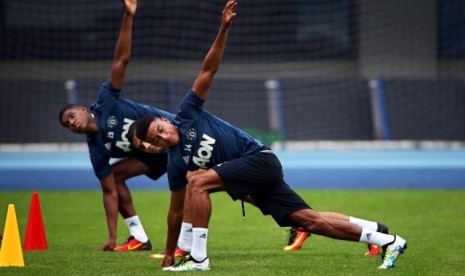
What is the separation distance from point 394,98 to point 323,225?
574 inches

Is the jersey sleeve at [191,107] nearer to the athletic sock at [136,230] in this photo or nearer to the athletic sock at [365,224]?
the athletic sock at [365,224]

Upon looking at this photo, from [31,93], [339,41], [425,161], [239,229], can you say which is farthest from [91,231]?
[339,41]

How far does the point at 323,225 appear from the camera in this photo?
8.17m

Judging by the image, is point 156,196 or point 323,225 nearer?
point 323,225

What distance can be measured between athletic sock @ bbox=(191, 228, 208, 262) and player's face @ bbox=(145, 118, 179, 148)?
73 centimetres

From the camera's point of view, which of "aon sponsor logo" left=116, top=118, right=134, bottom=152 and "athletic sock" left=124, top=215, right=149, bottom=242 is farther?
"athletic sock" left=124, top=215, right=149, bottom=242

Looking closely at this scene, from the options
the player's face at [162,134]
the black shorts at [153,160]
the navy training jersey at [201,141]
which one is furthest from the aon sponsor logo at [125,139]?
the player's face at [162,134]

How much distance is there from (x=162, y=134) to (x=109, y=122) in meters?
2.06

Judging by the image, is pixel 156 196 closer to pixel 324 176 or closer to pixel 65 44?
pixel 324 176

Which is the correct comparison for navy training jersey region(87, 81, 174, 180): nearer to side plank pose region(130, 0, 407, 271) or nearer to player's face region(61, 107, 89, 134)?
player's face region(61, 107, 89, 134)

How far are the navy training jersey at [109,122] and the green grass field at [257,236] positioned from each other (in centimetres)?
91

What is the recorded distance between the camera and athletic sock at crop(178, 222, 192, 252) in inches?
362

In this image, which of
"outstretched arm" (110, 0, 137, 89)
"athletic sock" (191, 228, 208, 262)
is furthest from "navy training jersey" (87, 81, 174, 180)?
"athletic sock" (191, 228, 208, 262)

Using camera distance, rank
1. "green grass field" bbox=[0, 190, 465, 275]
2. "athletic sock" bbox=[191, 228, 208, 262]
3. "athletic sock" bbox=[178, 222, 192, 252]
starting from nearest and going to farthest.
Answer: "athletic sock" bbox=[191, 228, 208, 262]
"green grass field" bbox=[0, 190, 465, 275]
"athletic sock" bbox=[178, 222, 192, 252]
